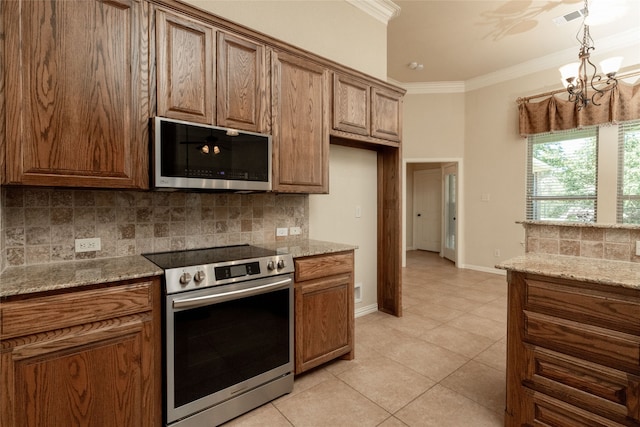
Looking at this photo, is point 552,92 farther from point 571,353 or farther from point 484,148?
point 571,353

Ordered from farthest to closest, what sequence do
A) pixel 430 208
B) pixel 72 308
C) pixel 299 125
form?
pixel 430 208 < pixel 299 125 < pixel 72 308

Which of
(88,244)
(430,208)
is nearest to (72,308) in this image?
(88,244)

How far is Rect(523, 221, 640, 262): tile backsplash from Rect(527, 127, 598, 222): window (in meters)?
3.05

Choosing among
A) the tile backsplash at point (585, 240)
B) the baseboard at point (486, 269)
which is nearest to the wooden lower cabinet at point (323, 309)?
the tile backsplash at point (585, 240)

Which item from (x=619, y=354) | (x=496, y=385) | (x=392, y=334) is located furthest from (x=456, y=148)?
(x=619, y=354)

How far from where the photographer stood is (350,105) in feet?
9.01

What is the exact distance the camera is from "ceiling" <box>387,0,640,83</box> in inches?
134

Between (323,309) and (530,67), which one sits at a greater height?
(530,67)

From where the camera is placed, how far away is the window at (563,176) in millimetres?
4230

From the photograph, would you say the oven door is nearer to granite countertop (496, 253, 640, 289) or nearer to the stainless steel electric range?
the stainless steel electric range

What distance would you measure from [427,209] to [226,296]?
22.9ft

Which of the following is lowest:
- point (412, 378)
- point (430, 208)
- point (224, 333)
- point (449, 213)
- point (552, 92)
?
point (412, 378)

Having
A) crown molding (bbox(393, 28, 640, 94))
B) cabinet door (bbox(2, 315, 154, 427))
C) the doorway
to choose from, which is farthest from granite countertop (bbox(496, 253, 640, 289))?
the doorway

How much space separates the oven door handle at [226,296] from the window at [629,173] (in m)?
4.45
